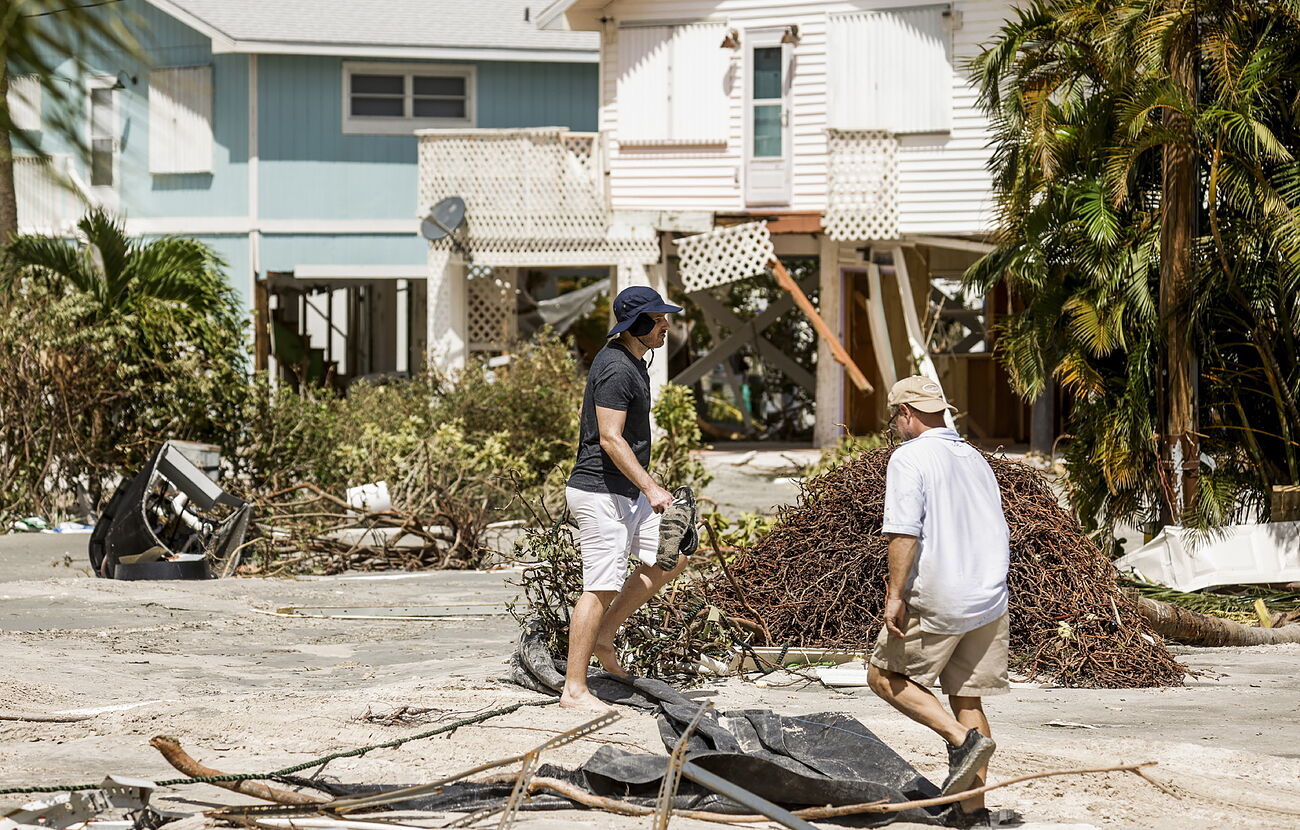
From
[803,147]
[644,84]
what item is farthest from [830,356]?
[644,84]

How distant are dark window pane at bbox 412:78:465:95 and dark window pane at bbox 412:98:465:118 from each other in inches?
6.2

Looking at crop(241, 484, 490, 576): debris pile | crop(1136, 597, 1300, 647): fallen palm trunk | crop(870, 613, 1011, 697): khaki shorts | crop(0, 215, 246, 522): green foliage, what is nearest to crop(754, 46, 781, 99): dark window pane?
crop(0, 215, 246, 522): green foliage

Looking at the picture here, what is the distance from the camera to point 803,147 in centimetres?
2066

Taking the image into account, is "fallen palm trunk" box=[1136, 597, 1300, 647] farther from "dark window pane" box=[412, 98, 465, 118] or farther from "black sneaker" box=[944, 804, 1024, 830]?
"dark window pane" box=[412, 98, 465, 118]

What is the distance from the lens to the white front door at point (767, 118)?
68.0 feet

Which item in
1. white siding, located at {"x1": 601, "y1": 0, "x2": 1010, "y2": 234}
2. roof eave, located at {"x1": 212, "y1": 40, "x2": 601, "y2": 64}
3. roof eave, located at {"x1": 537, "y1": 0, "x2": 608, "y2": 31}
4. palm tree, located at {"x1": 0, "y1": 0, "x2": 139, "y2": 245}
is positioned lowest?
palm tree, located at {"x1": 0, "y1": 0, "x2": 139, "y2": 245}

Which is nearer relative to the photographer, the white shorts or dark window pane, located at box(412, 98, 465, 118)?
the white shorts

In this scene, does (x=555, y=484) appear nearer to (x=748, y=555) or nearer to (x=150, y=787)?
(x=748, y=555)

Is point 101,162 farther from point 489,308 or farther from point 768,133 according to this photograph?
point 489,308

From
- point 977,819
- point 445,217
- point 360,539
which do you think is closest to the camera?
point 977,819

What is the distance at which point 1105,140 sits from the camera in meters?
12.7

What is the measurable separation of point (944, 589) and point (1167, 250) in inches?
293

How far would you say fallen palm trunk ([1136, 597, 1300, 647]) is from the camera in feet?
30.5

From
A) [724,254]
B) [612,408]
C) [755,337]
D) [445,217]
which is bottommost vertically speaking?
[612,408]
